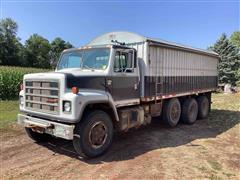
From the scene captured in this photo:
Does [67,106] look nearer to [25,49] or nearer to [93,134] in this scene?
[93,134]

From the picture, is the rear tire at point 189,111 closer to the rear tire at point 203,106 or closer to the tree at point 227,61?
the rear tire at point 203,106

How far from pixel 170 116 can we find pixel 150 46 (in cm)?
290

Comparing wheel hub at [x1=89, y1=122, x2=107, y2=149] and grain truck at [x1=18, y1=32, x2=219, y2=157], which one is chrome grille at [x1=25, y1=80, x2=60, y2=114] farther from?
wheel hub at [x1=89, y1=122, x2=107, y2=149]

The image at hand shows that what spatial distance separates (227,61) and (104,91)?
104ft

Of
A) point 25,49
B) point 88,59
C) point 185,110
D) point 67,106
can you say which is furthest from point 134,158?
point 25,49

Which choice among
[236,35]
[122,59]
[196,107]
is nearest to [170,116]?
[196,107]

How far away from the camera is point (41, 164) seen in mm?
5184

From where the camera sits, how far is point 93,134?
5.58 metres

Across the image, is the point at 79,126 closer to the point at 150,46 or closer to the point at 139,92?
the point at 139,92

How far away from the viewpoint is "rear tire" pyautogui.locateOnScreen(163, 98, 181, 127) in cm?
873

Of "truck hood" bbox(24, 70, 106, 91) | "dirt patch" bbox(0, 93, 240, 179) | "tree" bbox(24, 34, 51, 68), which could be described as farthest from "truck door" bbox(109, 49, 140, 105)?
"tree" bbox(24, 34, 51, 68)

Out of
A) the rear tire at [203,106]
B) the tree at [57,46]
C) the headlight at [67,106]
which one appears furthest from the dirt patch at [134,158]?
the tree at [57,46]

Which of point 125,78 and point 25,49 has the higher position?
point 25,49

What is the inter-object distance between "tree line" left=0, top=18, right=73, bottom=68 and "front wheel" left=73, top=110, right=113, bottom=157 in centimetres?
4676
